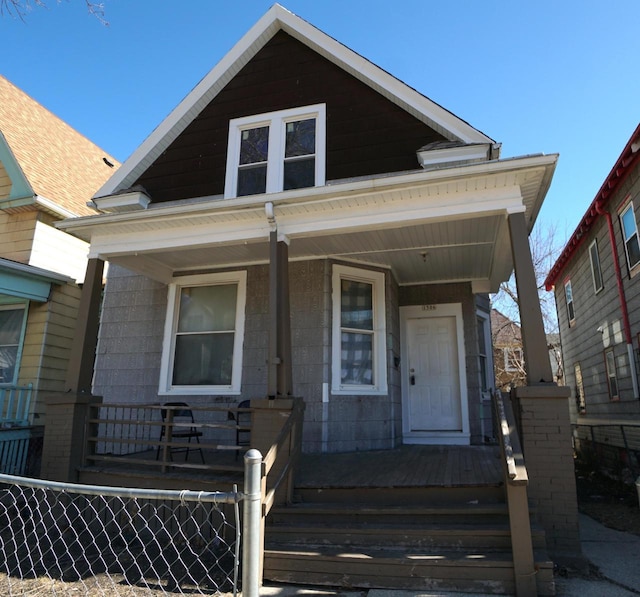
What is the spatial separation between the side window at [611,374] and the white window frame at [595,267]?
1310 millimetres

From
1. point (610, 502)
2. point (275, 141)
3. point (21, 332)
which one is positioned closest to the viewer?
point (610, 502)

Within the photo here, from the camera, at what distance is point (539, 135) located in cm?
1174

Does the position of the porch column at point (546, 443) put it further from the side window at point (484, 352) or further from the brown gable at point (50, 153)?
the brown gable at point (50, 153)

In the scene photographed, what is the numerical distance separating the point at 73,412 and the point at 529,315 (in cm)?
504

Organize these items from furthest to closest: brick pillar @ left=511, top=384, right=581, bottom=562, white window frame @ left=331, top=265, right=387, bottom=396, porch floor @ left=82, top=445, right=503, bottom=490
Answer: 1. white window frame @ left=331, top=265, right=387, bottom=396
2. porch floor @ left=82, top=445, right=503, bottom=490
3. brick pillar @ left=511, top=384, right=581, bottom=562

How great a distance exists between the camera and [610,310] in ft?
29.2

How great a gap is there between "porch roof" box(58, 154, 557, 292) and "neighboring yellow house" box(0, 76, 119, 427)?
2704mm

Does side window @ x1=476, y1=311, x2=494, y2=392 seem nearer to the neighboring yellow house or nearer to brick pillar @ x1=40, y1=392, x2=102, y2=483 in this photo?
brick pillar @ x1=40, y1=392, x2=102, y2=483

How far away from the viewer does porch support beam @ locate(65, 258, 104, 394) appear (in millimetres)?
5621

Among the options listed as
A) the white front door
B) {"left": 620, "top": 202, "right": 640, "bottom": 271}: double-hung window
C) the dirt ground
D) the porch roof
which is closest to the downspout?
{"left": 620, "top": 202, "right": 640, "bottom": 271}: double-hung window

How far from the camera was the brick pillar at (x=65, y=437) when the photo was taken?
210 inches

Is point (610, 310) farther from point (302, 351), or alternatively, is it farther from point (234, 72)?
point (234, 72)

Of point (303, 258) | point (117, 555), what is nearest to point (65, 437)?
point (117, 555)

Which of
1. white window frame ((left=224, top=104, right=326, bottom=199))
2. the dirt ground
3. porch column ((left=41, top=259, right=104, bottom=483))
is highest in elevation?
white window frame ((left=224, top=104, right=326, bottom=199))
